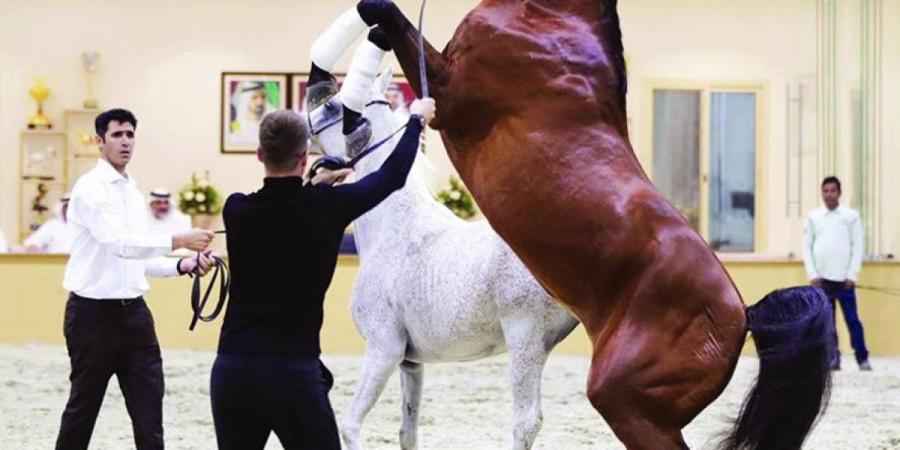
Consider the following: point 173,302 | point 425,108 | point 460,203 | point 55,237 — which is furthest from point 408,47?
point 55,237

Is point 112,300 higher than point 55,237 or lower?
lower

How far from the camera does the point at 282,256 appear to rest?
3.66 meters

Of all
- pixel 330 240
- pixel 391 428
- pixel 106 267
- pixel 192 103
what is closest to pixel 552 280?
pixel 330 240

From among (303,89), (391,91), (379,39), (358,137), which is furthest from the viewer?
(303,89)

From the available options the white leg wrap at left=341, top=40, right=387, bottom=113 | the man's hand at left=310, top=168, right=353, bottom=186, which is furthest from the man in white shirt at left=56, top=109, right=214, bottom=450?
the man's hand at left=310, top=168, right=353, bottom=186

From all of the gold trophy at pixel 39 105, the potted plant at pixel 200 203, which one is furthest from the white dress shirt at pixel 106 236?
the gold trophy at pixel 39 105

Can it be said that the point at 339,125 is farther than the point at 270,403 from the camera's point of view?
Yes

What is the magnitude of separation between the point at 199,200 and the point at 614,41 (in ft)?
34.5

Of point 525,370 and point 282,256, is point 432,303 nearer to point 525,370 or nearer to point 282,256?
point 525,370

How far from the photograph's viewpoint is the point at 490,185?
3.97m

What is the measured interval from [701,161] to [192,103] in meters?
5.59

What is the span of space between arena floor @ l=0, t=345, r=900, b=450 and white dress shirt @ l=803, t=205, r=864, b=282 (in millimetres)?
790

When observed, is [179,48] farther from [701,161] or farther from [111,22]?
[701,161]

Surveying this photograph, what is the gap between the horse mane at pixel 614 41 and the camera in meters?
4.07
